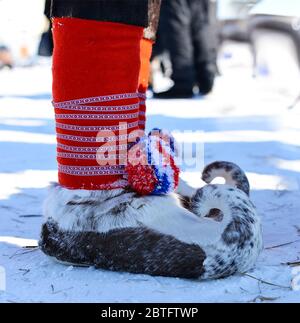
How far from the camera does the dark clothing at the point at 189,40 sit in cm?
521

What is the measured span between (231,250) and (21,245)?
0.62 metres

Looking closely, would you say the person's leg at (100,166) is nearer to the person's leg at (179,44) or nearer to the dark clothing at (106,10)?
the dark clothing at (106,10)

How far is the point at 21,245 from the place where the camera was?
6.02 ft

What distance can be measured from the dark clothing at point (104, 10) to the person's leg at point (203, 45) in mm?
3820

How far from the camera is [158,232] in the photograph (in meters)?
1.52

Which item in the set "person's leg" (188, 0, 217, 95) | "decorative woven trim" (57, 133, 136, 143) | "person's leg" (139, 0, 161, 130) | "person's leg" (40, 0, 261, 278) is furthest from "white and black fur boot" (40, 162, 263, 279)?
"person's leg" (188, 0, 217, 95)

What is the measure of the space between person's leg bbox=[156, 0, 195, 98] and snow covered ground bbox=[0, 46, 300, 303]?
22cm

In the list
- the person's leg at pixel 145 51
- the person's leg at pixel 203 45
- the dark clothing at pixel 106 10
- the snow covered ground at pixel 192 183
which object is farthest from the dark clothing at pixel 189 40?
the dark clothing at pixel 106 10

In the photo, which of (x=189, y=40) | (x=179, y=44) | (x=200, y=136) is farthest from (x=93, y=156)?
(x=189, y=40)

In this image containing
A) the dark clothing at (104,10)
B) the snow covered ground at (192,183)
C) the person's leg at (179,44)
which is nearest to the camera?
the snow covered ground at (192,183)

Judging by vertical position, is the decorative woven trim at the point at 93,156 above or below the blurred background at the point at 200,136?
above

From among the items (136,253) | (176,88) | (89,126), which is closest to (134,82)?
(89,126)

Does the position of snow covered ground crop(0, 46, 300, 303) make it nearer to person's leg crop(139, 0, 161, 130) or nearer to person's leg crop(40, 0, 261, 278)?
person's leg crop(40, 0, 261, 278)

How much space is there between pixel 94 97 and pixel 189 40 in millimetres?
3824
